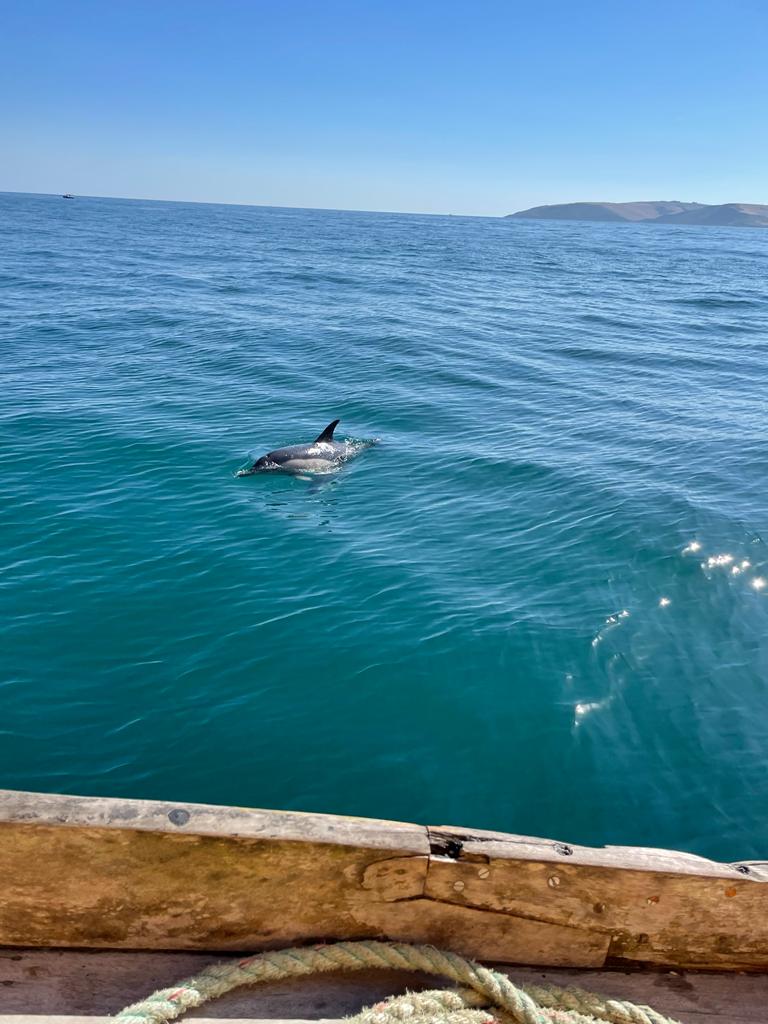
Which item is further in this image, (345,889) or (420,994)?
(345,889)

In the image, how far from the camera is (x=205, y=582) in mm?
11961

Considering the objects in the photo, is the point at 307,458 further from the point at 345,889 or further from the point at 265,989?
the point at 265,989

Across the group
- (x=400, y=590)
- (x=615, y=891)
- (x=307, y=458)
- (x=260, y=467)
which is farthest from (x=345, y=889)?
(x=307, y=458)

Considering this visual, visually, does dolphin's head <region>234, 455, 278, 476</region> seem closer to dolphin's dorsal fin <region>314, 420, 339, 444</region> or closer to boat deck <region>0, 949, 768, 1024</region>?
dolphin's dorsal fin <region>314, 420, 339, 444</region>

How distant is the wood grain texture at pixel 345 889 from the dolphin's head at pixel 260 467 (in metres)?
12.5

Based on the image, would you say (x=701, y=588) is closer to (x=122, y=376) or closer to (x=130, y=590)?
(x=130, y=590)

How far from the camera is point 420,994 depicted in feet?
13.5

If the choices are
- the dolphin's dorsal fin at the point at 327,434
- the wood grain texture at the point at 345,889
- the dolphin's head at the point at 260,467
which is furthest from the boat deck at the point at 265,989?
the dolphin's dorsal fin at the point at 327,434

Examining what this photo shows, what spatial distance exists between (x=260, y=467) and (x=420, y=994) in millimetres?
13339

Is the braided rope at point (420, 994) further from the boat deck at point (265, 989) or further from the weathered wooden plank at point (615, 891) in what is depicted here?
the weathered wooden plank at point (615, 891)

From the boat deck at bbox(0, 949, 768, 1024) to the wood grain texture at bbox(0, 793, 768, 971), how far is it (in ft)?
0.26

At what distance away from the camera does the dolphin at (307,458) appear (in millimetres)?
16734

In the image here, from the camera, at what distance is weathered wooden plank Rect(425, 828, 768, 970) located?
4.34m

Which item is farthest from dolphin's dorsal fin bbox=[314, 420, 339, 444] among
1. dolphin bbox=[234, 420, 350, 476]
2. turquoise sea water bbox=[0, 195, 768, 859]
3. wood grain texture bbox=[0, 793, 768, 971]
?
wood grain texture bbox=[0, 793, 768, 971]
